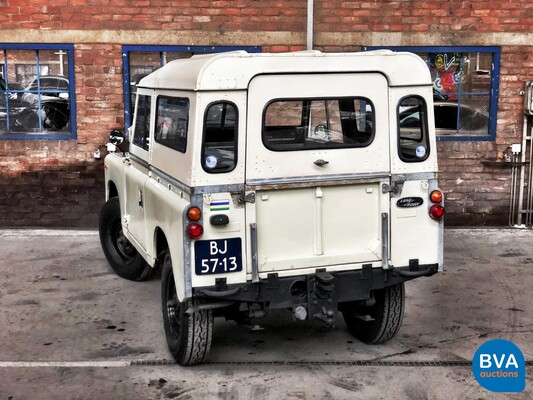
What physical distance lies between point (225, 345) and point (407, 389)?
1590mm

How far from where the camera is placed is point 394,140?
16.7 feet

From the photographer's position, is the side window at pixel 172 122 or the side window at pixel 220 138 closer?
the side window at pixel 220 138

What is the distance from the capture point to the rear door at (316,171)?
4824mm

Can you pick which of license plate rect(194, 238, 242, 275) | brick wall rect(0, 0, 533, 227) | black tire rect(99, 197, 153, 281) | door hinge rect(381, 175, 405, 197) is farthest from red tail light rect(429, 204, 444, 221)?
brick wall rect(0, 0, 533, 227)

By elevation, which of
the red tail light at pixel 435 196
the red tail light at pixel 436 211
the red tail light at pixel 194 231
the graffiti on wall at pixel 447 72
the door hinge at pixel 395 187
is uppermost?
the graffiti on wall at pixel 447 72

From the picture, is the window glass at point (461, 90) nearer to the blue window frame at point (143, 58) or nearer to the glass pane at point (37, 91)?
the blue window frame at point (143, 58)

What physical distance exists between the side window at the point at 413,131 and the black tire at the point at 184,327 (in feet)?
6.27

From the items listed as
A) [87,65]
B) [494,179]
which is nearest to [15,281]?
[87,65]

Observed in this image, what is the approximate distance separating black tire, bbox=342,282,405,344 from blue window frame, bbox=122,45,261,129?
505cm

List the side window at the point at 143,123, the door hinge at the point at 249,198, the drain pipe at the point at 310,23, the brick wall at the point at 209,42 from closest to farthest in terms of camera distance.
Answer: the door hinge at the point at 249,198 → the side window at the point at 143,123 → the drain pipe at the point at 310,23 → the brick wall at the point at 209,42

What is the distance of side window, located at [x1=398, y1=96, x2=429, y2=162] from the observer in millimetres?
5125

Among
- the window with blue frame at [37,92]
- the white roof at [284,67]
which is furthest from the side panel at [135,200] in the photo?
the window with blue frame at [37,92]

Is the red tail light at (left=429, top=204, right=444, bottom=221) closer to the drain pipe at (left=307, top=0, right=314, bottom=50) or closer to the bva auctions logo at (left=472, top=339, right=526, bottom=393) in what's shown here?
the bva auctions logo at (left=472, top=339, right=526, bottom=393)

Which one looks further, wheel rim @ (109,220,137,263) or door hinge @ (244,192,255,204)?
wheel rim @ (109,220,137,263)
